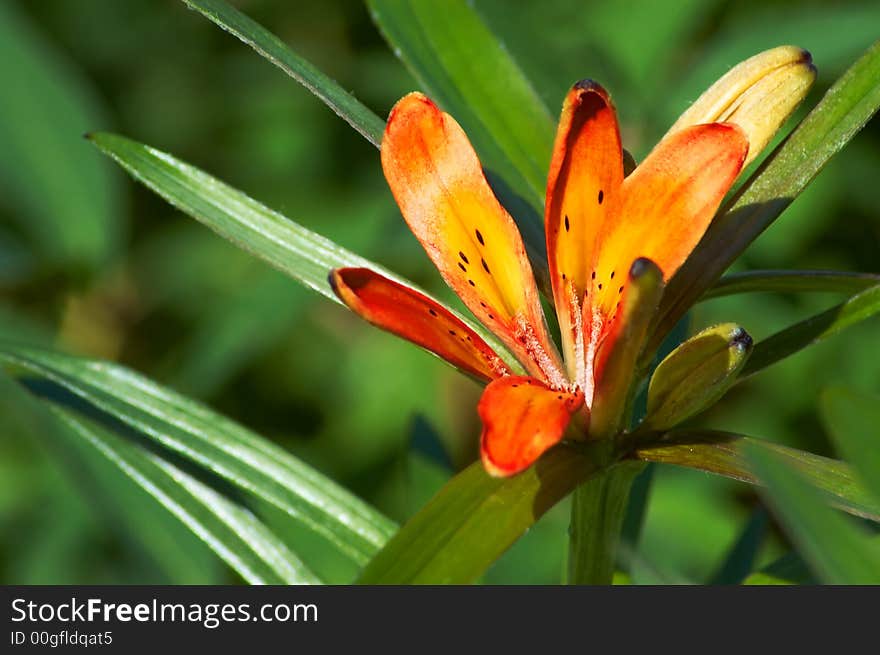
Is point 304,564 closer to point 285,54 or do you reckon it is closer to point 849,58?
point 285,54

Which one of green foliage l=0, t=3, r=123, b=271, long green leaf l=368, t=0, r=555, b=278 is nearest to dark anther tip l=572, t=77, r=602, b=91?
long green leaf l=368, t=0, r=555, b=278

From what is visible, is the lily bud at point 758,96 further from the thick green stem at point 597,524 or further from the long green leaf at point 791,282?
the thick green stem at point 597,524

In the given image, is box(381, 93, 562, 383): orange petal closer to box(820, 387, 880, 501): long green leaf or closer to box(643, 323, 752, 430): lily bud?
box(643, 323, 752, 430): lily bud

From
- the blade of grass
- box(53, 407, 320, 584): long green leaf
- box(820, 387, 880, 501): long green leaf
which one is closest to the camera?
box(820, 387, 880, 501): long green leaf

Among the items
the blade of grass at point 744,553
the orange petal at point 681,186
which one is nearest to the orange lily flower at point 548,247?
the orange petal at point 681,186

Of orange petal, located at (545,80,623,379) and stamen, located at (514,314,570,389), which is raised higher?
orange petal, located at (545,80,623,379)

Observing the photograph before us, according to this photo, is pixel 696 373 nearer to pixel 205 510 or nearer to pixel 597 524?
pixel 597 524
